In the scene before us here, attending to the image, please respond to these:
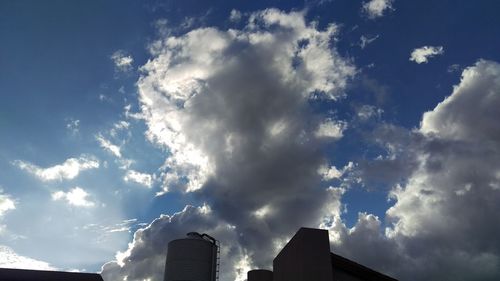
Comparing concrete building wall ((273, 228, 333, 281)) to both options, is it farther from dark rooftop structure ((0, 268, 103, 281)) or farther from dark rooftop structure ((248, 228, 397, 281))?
dark rooftop structure ((0, 268, 103, 281))

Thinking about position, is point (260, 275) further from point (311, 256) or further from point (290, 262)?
point (311, 256)

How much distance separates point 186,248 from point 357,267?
536 inches

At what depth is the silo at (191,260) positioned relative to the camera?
96.7 ft

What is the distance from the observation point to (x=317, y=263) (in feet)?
73.0

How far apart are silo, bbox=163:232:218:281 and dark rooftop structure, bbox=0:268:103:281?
309 inches

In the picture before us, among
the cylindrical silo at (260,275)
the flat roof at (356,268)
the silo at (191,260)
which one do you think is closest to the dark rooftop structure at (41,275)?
the silo at (191,260)

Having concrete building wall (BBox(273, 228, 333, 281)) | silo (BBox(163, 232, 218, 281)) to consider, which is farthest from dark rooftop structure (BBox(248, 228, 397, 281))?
silo (BBox(163, 232, 218, 281))

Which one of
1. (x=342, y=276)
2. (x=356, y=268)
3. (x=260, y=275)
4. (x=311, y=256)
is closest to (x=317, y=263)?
(x=311, y=256)

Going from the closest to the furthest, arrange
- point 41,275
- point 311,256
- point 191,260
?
point 41,275 → point 311,256 → point 191,260

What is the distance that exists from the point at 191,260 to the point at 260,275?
27.6ft

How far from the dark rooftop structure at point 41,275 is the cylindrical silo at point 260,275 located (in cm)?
1658

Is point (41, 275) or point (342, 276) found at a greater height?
point (342, 276)

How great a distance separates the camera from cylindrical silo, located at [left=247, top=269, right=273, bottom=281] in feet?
116

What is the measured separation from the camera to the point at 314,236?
75.2 feet
